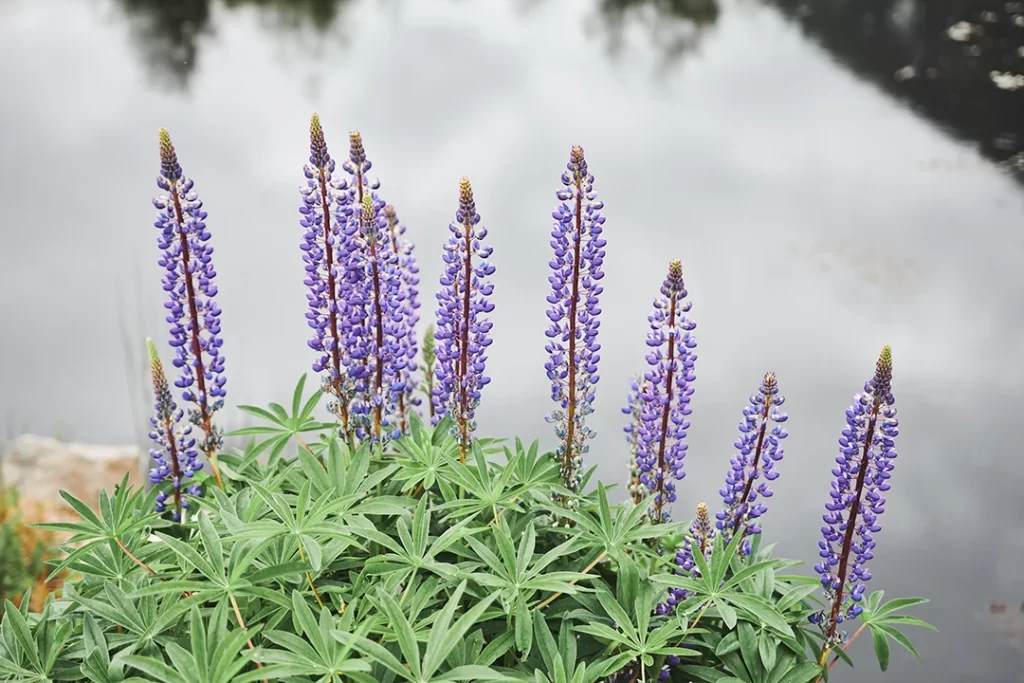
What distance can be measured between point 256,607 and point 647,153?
8.04m

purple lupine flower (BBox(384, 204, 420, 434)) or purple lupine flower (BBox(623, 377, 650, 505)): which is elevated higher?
purple lupine flower (BBox(384, 204, 420, 434))

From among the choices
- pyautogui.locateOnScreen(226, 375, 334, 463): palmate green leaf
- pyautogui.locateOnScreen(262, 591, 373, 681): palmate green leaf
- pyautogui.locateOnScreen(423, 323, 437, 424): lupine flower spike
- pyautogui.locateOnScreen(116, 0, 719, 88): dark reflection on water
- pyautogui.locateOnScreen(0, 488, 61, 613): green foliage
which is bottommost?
pyautogui.locateOnScreen(0, 488, 61, 613): green foliage

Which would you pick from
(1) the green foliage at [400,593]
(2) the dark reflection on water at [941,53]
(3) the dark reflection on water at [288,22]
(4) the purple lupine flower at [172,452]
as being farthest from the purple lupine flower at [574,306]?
(3) the dark reflection on water at [288,22]

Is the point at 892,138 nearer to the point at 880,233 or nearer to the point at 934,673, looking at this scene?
the point at 880,233

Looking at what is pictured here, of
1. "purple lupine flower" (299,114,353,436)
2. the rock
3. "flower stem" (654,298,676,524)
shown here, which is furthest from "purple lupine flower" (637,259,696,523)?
the rock

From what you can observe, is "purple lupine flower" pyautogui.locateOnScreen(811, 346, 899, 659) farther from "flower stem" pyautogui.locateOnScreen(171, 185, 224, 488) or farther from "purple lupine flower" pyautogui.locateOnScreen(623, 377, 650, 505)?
"flower stem" pyautogui.locateOnScreen(171, 185, 224, 488)

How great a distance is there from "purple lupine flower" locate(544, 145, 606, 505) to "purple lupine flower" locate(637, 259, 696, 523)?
0.18 metres

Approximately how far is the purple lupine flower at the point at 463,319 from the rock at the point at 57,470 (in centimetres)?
442

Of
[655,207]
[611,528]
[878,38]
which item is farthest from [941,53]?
[611,528]

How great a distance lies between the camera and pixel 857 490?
9.69 ft

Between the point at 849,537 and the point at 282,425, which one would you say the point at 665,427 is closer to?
the point at 849,537

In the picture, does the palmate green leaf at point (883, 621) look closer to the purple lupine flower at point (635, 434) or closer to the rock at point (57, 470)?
the purple lupine flower at point (635, 434)

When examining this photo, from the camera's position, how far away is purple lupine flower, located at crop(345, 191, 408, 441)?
3076 mm

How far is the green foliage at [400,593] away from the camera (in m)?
2.49
